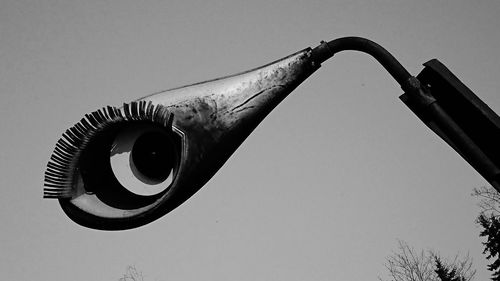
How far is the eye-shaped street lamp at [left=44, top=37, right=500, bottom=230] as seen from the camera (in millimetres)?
1374

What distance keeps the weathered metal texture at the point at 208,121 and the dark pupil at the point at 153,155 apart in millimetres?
125

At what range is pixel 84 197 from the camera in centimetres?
143

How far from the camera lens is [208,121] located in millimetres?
1429

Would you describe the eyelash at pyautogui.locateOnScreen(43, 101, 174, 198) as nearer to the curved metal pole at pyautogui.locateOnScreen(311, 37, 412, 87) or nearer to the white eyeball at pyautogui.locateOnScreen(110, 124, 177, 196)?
the white eyeball at pyautogui.locateOnScreen(110, 124, 177, 196)

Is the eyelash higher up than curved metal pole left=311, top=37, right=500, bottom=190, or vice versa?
the eyelash

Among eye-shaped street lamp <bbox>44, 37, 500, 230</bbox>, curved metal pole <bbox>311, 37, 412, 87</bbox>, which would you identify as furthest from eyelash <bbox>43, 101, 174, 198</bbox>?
curved metal pole <bbox>311, 37, 412, 87</bbox>

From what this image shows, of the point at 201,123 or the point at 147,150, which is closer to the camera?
the point at 201,123

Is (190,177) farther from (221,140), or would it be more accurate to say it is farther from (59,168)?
(59,168)

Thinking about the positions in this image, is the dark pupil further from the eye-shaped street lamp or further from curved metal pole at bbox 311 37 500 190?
curved metal pole at bbox 311 37 500 190

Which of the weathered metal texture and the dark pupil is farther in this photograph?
the dark pupil

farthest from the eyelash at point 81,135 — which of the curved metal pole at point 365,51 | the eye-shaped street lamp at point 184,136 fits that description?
the curved metal pole at point 365,51

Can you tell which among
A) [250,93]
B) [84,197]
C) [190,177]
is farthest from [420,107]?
[84,197]

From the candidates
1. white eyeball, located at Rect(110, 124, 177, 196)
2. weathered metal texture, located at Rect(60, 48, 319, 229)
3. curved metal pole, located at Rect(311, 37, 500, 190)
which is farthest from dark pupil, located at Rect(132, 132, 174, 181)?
curved metal pole, located at Rect(311, 37, 500, 190)

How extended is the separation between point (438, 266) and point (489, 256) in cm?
318
